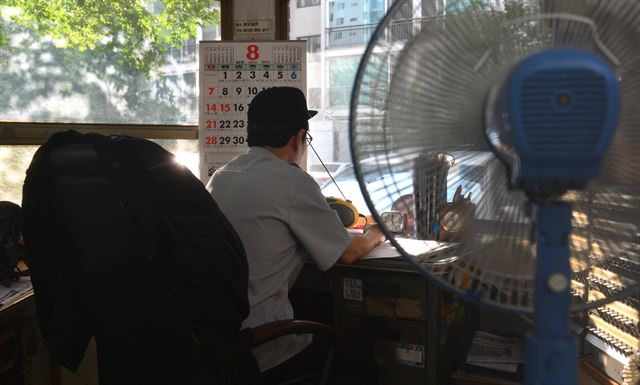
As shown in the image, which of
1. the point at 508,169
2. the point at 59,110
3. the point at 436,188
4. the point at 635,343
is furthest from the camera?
the point at 59,110

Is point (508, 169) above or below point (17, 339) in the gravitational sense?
above

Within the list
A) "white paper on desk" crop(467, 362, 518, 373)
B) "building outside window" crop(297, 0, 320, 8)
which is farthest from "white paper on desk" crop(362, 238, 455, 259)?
"building outside window" crop(297, 0, 320, 8)

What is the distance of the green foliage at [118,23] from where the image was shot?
239cm

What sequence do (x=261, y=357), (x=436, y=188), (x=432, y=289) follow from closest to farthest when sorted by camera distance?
(x=436, y=188), (x=261, y=357), (x=432, y=289)

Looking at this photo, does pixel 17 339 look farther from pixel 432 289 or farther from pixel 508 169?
pixel 508 169

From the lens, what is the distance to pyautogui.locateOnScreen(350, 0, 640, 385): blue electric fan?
0.74m

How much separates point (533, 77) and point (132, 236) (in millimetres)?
695

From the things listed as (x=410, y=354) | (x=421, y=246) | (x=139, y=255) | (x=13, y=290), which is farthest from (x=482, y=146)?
(x=13, y=290)

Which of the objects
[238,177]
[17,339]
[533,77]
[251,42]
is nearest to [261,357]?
[238,177]

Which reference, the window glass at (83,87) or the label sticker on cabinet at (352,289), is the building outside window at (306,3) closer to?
the window glass at (83,87)

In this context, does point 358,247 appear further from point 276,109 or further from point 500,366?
point 500,366

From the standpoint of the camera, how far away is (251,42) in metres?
2.50

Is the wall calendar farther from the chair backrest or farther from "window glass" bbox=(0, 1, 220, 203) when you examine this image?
the chair backrest

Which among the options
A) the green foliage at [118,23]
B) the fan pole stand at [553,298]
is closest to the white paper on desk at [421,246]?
the fan pole stand at [553,298]
